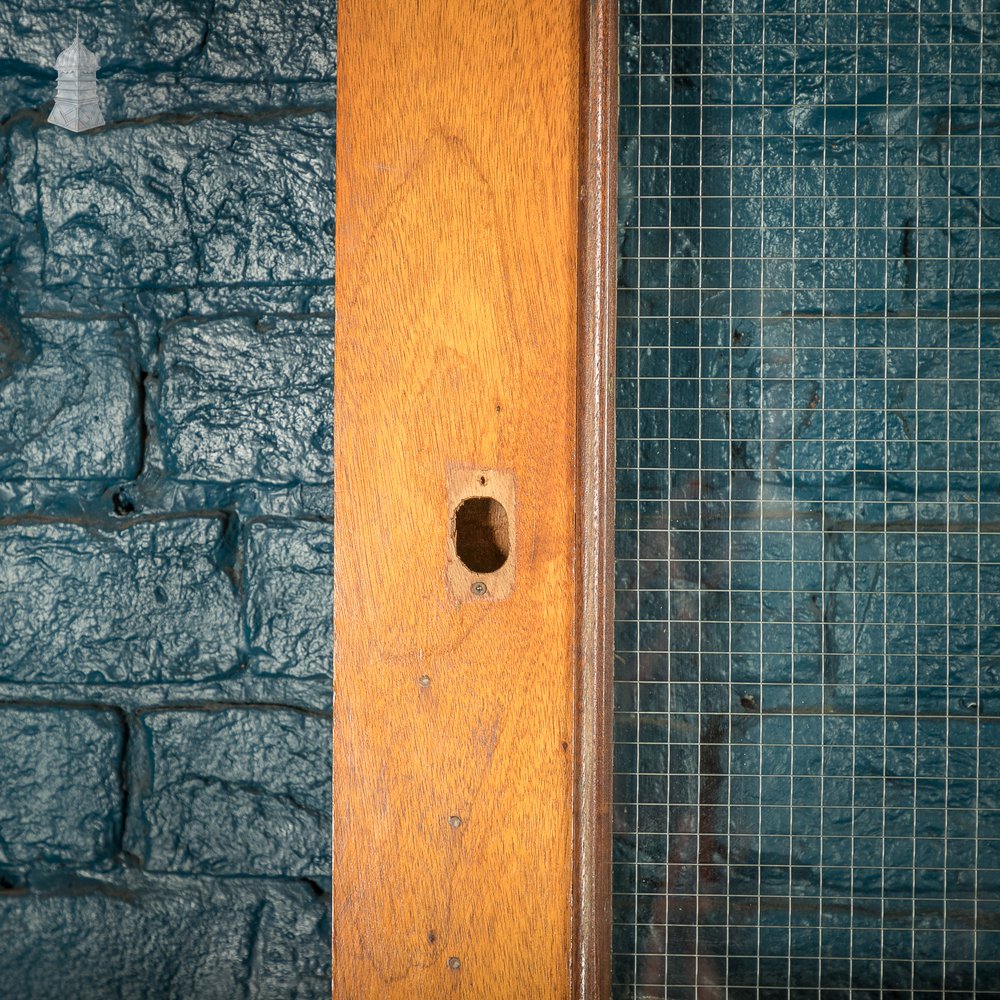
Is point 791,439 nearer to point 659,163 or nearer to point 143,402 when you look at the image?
point 659,163

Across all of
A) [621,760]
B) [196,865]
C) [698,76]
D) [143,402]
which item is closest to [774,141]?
[698,76]

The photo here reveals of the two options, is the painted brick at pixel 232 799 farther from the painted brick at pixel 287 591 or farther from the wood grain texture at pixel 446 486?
the wood grain texture at pixel 446 486

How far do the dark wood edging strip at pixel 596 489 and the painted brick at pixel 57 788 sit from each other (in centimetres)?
49

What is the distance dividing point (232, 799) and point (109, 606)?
21 centimetres

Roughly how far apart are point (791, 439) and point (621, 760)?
216mm

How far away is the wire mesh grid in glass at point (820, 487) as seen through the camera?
1.70ft

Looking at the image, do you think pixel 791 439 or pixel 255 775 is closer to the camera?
pixel 791 439

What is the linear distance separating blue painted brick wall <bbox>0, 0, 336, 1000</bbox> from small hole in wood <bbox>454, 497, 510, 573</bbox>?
0.30m

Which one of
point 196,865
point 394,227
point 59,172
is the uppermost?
point 59,172

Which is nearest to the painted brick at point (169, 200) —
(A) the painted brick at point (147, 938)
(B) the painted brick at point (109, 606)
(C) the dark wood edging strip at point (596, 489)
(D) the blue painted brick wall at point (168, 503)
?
(D) the blue painted brick wall at point (168, 503)

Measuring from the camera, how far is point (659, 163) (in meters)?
0.53

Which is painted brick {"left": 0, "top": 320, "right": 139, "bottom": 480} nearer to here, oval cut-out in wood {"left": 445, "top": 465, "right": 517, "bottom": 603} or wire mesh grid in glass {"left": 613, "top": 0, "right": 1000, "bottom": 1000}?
oval cut-out in wood {"left": 445, "top": 465, "right": 517, "bottom": 603}

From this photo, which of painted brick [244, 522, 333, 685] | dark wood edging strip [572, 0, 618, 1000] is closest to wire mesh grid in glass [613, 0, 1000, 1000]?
dark wood edging strip [572, 0, 618, 1000]

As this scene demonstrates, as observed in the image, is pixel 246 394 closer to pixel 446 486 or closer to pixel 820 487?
pixel 446 486
